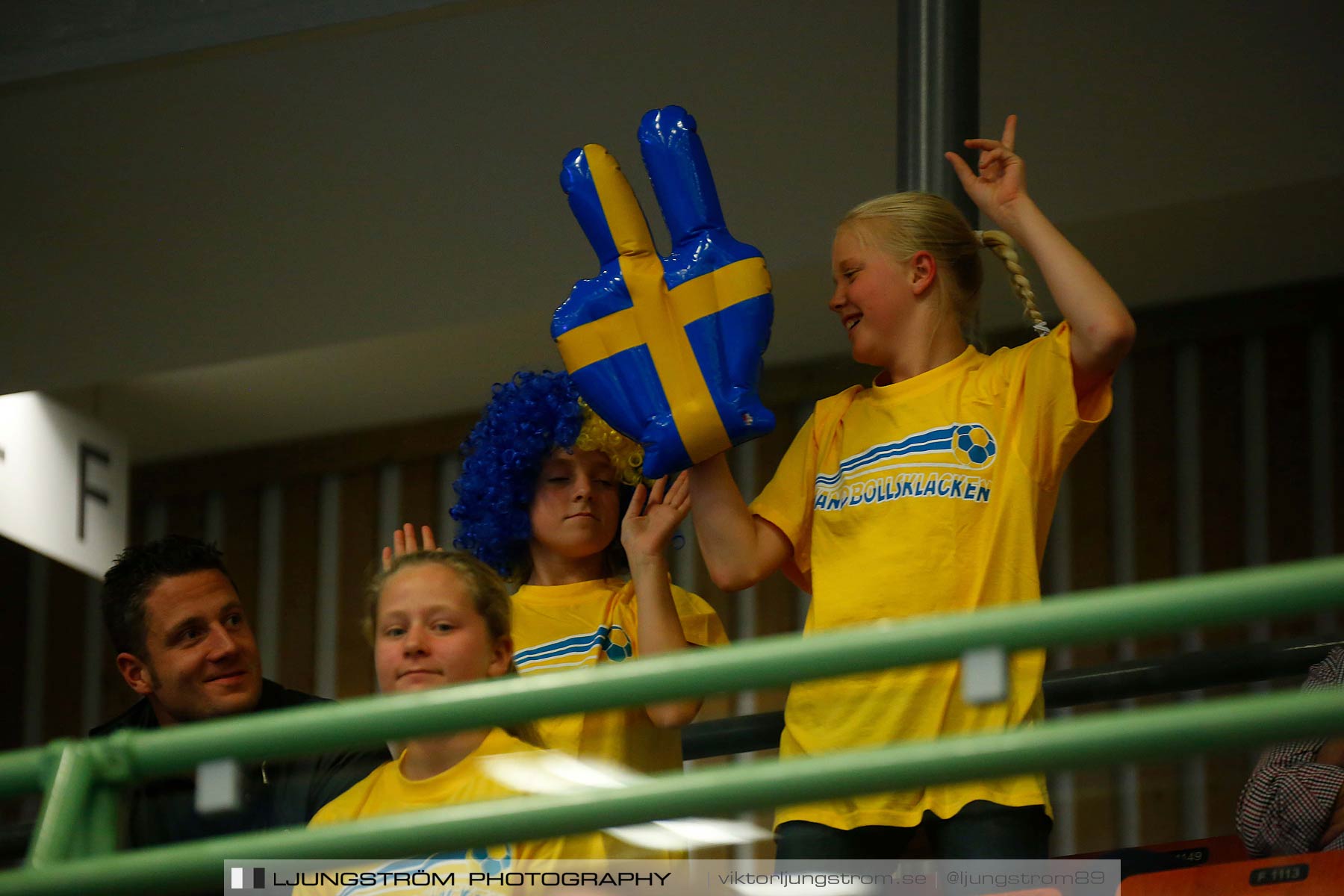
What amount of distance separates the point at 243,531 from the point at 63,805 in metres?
4.81

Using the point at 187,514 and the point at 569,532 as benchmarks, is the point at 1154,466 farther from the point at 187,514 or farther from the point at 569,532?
the point at 187,514

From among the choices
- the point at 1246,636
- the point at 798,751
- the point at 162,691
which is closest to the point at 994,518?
the point at 798,751

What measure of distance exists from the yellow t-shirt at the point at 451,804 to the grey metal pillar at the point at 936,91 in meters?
1.42

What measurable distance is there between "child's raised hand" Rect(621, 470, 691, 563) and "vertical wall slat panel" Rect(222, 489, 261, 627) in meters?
3.83

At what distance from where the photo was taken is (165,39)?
487cm

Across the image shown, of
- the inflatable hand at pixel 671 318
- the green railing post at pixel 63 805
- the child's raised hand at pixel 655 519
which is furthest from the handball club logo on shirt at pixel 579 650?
the green railing post at pixel 63 805

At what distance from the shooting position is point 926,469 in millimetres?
2443

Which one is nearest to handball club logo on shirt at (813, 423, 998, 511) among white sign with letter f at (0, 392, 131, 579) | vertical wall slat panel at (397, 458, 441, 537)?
white sign with letter f at (0, 392, 131, 579)

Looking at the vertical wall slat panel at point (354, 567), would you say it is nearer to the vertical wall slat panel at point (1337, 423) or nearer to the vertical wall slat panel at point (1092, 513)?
the vertical wall slat panel at point (1092, 513)

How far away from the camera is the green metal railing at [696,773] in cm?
139

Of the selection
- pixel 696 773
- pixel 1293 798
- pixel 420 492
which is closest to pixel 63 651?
pixel 420 492

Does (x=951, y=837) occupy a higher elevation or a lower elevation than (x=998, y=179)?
lower

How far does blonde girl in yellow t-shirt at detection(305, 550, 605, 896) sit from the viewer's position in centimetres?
211

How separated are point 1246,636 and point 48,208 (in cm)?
332
